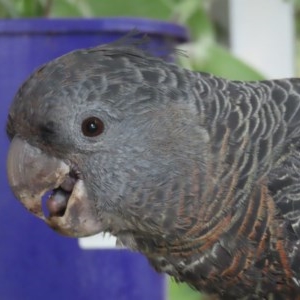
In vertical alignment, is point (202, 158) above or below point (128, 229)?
above

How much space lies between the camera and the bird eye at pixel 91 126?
2.31 metres

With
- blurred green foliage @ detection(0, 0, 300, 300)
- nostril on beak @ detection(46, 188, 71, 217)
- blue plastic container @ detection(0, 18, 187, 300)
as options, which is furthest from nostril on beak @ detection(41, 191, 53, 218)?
blurred green foliage @ detection(0, 0, 300, 300)

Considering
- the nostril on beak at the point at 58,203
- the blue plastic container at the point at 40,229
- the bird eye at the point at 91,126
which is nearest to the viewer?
the bird eye at the point at 91,126

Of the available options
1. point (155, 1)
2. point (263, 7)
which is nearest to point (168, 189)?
point (155, 1)

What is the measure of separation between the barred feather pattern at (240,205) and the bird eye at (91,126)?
0.23m

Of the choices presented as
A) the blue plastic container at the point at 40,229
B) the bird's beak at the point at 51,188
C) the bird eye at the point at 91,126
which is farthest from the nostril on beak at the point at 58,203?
the blue plastic container at the point at 40,229

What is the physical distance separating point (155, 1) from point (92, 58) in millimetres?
1236

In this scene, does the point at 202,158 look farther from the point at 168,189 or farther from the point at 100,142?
the point at 100,142

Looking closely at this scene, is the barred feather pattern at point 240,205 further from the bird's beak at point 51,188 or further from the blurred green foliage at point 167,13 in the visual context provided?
the blurred green foliage at point 167,13

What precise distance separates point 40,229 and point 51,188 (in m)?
0.74

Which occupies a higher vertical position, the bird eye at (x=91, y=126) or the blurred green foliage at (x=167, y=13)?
the bird eye at (x=91, y=126)

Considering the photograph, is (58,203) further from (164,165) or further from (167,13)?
(167,13)

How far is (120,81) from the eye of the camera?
236cm

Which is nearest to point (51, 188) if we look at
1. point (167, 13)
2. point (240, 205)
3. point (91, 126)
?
point (91, 126)
